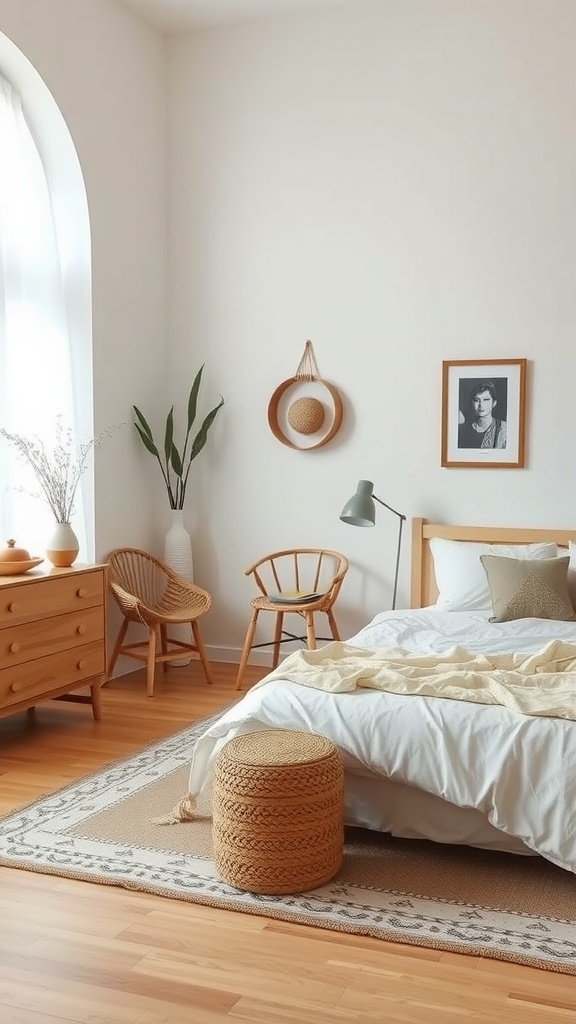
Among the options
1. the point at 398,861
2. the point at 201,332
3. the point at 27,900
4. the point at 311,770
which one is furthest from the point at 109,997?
the point at 201,332

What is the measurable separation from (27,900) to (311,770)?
88 cm

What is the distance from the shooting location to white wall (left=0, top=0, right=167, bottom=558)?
17.4 ft

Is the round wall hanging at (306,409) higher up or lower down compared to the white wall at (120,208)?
lower down

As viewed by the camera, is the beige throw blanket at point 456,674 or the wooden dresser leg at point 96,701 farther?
the wooden dresser leg at point 96,701

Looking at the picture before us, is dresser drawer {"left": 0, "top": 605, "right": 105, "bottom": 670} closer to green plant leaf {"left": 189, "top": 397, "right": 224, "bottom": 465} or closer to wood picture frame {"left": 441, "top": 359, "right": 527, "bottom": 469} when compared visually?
green plant leaf {"left": 189, "top": 397, "right": 224, "bottom": 465}

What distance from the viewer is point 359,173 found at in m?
5.72

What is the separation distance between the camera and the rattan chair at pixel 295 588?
5.46 meters

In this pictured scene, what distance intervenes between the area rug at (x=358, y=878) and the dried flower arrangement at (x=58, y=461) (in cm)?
168

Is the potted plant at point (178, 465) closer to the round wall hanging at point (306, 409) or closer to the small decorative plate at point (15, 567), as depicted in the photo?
the round wall hanging at point (306, 409)

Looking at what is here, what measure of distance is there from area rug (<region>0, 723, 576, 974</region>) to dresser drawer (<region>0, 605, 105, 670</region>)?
0.73m

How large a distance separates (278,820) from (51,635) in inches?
76.2

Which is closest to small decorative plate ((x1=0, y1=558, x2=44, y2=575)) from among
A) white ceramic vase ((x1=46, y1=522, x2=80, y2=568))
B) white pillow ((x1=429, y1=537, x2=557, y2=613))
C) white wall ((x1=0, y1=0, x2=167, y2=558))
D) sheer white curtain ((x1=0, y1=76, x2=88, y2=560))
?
white ceramic vase ((x1=46, y1=522, x2=80, y2=568))

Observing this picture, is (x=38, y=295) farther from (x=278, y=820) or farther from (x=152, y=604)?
(x=278, y=820)

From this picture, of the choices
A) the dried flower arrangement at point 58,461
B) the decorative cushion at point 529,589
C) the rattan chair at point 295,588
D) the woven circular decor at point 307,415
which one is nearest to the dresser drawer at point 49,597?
the dried flower arrangement at point 58,461
